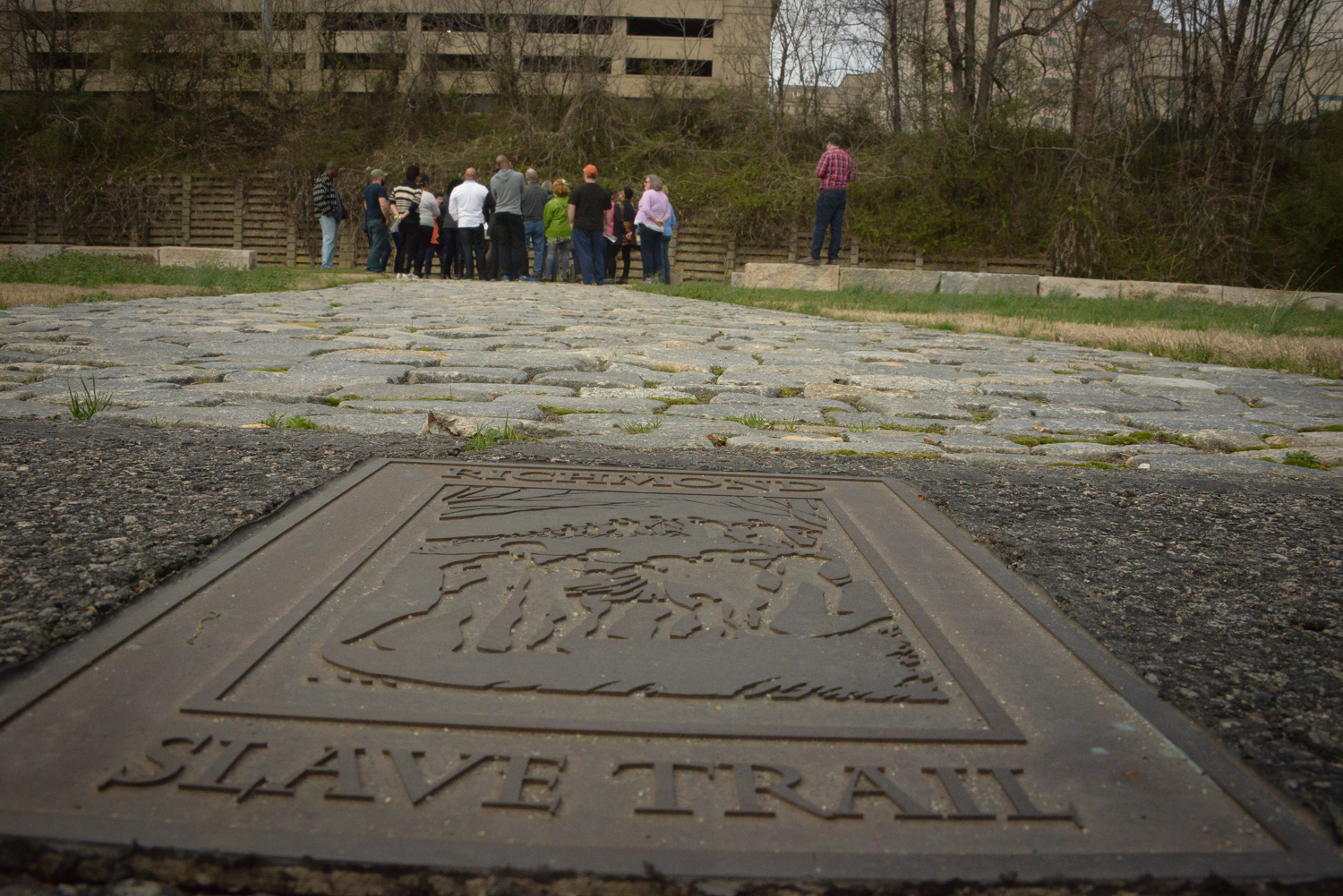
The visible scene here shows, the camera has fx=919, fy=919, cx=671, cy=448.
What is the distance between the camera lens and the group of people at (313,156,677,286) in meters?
13.1

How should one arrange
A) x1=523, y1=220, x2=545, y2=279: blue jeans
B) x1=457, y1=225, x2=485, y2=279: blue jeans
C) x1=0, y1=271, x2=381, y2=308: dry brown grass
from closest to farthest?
x1=0, y1=271, x2=381, y2=308: dry brown grass
x1=457, y1=225, x2=485, y2=279: blue jeans
x1=523, y1=220, x2=545, y2=279: blue jeans

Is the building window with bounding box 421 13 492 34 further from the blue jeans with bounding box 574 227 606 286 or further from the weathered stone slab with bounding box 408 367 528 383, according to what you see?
the weathered stone slab with bounding box 408 367 528 383

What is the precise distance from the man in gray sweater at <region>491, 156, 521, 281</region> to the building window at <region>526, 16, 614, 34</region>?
474 inches

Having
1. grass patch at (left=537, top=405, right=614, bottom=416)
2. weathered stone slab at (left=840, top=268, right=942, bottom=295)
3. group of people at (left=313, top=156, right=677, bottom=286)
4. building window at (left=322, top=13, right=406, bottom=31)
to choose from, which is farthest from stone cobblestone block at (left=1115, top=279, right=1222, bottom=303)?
building window at (left=322, top=13, right=406, bottom=31)

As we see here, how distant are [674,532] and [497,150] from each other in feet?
74.3

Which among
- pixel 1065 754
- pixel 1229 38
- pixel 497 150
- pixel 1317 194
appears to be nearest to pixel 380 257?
pixel 497 150

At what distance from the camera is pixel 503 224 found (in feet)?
43.6

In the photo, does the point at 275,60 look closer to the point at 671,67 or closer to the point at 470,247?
the point at 671,67

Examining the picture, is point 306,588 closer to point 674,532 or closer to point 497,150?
point 674,532

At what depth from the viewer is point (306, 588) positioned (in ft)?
5.10

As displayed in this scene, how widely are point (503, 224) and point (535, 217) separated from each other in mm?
820

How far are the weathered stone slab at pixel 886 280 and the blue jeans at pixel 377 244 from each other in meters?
7.01

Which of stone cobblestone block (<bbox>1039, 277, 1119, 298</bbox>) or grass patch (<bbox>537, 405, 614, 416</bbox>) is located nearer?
grass patch (<bbox>537, 405, 614, 416</bbox>)

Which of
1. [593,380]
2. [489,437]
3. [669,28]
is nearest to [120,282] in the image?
[593,380]
